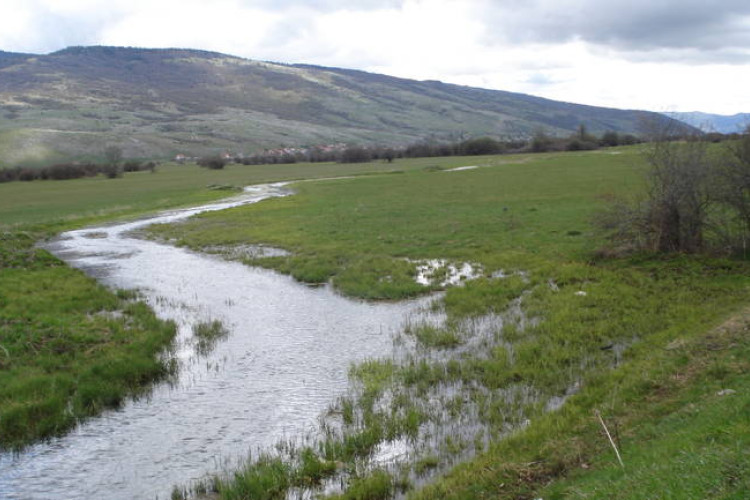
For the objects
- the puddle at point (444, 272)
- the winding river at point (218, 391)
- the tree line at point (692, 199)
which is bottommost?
the winding river at point (218, 391)

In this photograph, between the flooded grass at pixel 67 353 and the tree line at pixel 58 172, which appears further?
the tree line at pixel 58 172

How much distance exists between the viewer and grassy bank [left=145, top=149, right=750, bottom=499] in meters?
8.96

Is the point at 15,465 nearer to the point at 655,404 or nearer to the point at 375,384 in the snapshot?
the point at 375,384

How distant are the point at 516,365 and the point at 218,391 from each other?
8.00m

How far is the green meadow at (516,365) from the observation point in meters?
9.01

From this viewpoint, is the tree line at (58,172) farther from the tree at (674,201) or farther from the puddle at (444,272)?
the tree at (674,201)

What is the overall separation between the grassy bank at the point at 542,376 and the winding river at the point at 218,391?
112cm

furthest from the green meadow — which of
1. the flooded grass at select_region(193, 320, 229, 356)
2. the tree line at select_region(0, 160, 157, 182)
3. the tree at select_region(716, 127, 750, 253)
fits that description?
the tree line at select_region(0, 160, 157, 182)

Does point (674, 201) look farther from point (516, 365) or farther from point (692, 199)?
point (516, 365)

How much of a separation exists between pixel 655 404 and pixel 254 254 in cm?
2686

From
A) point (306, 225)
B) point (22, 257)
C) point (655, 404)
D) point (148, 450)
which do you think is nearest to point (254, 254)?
point (306, 225)

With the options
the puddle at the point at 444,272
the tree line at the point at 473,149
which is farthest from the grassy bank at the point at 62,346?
the tree line at the point at 473,149

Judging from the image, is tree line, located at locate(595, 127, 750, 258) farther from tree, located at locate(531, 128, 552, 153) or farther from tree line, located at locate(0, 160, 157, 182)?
tree, located at locate(531, 128, 552, 153)

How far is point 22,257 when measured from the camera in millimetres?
31328
